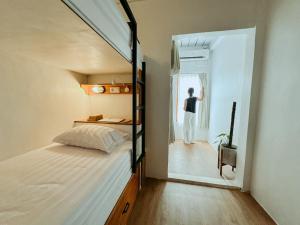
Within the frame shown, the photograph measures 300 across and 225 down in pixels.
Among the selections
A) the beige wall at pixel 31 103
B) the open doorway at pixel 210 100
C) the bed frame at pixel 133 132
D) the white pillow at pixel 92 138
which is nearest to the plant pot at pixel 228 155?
the open doorway at pixel 210 100

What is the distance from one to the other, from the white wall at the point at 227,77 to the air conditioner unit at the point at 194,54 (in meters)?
0.24

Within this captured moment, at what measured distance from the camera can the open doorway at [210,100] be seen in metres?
1.94

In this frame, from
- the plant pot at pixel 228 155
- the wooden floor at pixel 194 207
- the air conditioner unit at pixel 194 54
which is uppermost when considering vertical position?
the air conditioner unit at pixel 194 54

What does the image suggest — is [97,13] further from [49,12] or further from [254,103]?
[254,103]

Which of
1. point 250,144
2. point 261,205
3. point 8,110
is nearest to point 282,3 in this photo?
point 250,144

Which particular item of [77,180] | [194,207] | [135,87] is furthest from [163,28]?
[194,207]

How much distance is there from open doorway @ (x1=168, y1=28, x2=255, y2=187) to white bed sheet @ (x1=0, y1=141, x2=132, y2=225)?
1.39m

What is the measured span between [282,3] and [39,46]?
96.3 inches

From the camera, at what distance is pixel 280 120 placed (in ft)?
4.50

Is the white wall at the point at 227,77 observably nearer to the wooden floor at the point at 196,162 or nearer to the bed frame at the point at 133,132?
the wooden floor at the point at 196,162

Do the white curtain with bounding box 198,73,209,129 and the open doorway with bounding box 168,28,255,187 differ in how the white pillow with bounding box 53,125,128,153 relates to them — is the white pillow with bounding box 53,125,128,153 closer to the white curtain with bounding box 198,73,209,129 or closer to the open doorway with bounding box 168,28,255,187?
the open doorway with bounding box 168,28,255,187

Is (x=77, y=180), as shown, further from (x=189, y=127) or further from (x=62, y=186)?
(x=189, y=127)

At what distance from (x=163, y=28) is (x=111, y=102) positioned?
1428mm

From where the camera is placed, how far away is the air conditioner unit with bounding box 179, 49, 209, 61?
3.86 metres
